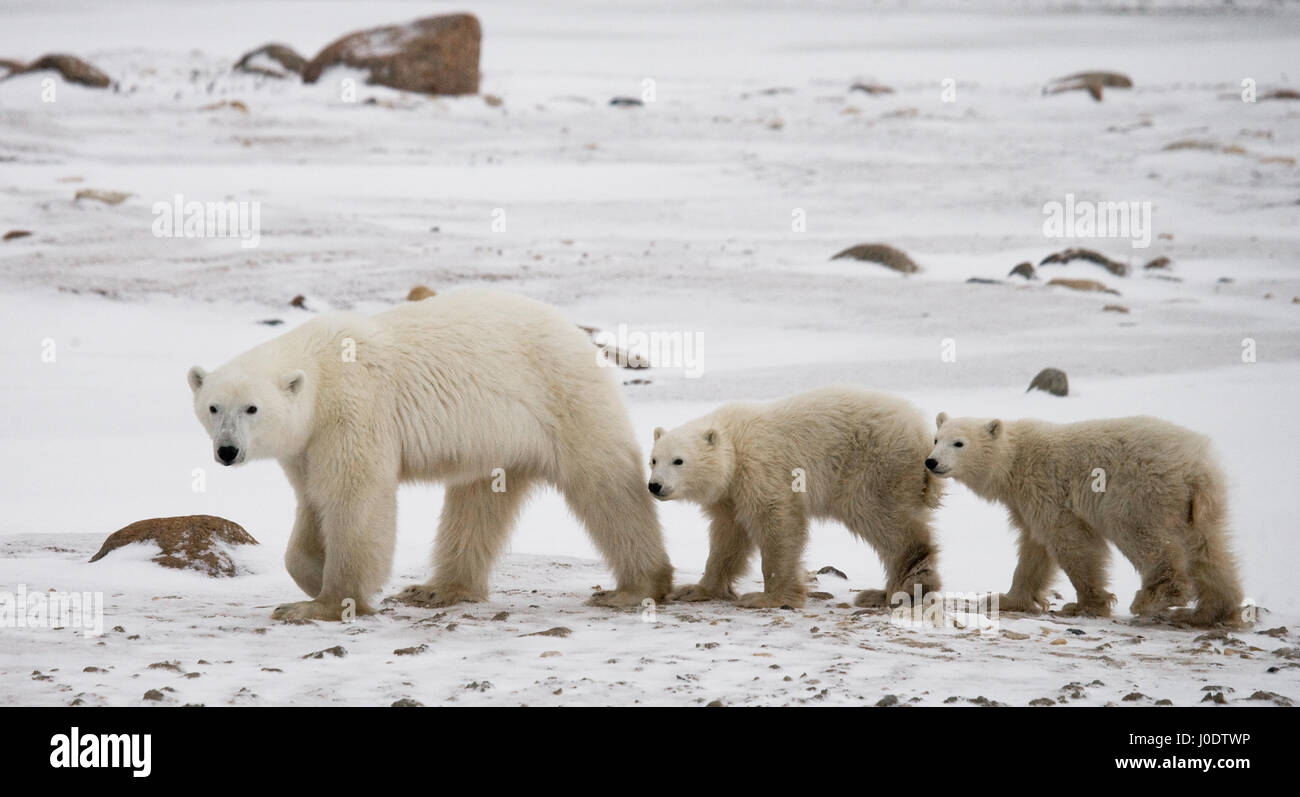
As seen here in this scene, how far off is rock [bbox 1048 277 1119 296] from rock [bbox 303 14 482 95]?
622 inches

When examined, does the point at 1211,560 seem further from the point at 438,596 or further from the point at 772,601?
the point at 438,596

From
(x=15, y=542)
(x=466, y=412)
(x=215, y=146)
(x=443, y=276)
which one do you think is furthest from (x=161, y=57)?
(x=466, y=412)

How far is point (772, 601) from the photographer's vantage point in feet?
22.9

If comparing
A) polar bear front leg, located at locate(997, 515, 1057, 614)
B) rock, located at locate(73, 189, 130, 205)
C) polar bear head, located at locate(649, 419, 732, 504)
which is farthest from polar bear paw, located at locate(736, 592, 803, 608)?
rock, located at locate(73, 189, 130, 205)

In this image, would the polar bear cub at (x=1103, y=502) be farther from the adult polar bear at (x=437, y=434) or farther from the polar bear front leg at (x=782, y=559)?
the adult polar bear at (x=437, y=434)

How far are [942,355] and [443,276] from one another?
618 centimetres

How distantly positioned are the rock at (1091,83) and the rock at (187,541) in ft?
93.2

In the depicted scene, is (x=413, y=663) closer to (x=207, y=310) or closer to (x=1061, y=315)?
(x=207, y=310)

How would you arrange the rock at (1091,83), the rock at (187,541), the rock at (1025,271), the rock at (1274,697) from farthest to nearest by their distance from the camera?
the rock at (1091,83) < the rock at (1025,271) < the rock at (187,541) < the rock at (1274,697)

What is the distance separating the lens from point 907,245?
63.9 ft

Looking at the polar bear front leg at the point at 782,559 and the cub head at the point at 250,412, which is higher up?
the cub head at the point at 250,412

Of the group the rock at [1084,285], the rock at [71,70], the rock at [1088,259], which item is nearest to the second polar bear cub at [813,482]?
the rock at [1084,285]

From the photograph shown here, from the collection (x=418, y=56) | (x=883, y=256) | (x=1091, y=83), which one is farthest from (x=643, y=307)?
(x=1091, y=83)

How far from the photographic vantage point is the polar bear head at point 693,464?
7074 mm
